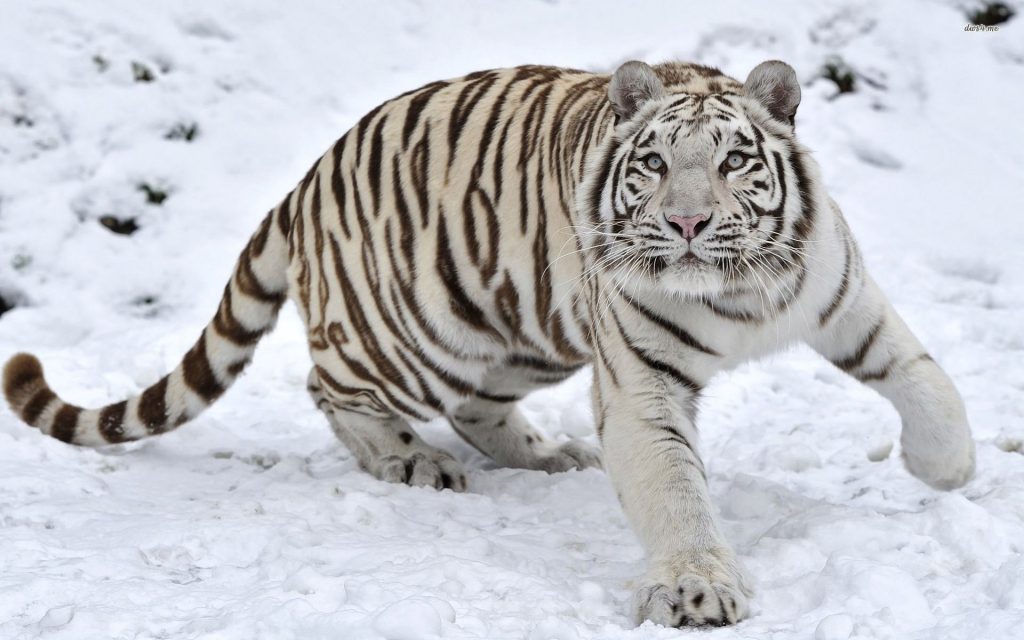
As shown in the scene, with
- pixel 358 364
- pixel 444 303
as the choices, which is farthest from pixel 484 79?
pixel 358 364

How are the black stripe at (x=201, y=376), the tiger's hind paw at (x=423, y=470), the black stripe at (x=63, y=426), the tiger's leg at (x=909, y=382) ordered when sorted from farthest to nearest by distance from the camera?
the black stripe at (x=201, y=376) < the black stripe at (x=63, y=426) < the tiger's hind paw at (x=423, y=470) < the tiger's leg at (x=909, y=382)

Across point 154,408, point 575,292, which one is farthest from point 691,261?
point 154,408

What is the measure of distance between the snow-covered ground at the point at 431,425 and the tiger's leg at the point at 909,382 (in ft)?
0.57

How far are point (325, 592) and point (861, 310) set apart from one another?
1656mm

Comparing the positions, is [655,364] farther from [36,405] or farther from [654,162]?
[36,405]

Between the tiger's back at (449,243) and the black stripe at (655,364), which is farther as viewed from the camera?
the tiger's back at (449,243)

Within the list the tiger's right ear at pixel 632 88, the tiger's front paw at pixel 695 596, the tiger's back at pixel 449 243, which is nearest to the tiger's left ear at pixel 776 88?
the tiger's right ear at pixel 632 88

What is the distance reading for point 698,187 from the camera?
296cm

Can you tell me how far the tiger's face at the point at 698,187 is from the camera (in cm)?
297

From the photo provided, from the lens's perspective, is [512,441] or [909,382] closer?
[909,382]

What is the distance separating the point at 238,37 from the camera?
24.6ft

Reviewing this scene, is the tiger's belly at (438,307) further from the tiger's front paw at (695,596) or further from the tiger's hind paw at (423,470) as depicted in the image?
the tiger's front paw at (695,596)

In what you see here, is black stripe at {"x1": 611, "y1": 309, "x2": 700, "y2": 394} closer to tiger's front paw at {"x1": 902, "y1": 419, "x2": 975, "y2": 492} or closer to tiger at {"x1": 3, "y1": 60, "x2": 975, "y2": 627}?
tiger at {"x1": 3, "y1": 60, "x2": 975, "y2": 627}

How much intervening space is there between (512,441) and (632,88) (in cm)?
166
